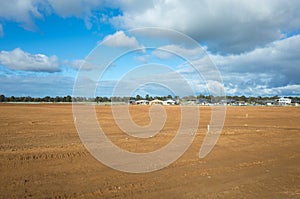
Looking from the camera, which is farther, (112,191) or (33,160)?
(33,160)

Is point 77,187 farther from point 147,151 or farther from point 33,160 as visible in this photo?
point 147,151

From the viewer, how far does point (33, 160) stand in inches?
406

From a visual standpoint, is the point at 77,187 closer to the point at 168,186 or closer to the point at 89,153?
the point at 168,186

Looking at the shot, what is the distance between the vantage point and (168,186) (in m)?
7.38

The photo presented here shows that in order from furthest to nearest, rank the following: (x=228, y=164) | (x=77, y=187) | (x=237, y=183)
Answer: (x=228, y=164) < (x=237, y=183) < (x=77, y=187)

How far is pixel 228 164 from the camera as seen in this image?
33.6 ft

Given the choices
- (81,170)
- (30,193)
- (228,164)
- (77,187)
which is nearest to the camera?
(30,193)

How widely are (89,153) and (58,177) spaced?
3.75m

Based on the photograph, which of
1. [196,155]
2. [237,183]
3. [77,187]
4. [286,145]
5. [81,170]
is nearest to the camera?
[77,187]

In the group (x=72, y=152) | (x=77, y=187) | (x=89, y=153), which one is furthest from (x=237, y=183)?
(x=72, y=152)

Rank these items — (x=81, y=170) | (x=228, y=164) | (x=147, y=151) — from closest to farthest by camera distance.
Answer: (x=81, y=170) < (x=228, y=164) < (x=147, y=151)

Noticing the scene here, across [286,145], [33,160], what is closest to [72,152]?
[33,160]

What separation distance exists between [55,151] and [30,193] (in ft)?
18.7

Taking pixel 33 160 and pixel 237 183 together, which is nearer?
pixel 237 183
